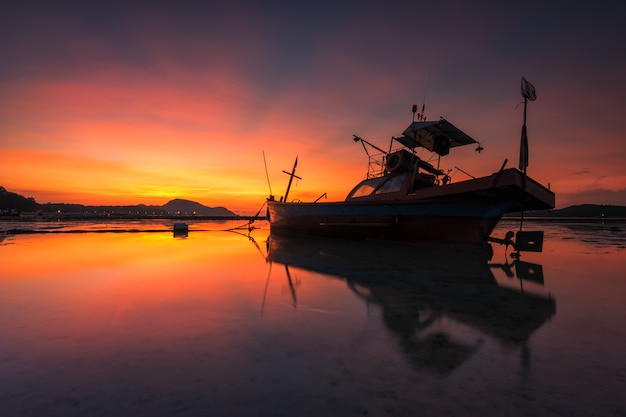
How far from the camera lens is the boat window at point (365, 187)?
778 inches

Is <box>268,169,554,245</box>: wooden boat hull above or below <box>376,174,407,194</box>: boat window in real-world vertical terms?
below

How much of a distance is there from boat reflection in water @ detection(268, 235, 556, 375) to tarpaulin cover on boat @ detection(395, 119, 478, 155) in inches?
345

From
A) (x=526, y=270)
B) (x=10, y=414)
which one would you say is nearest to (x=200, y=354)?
(x=10, y=414)

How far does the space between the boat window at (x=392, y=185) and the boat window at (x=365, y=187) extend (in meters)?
0.77

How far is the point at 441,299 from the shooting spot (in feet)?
21.0

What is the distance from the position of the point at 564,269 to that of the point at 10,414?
13.7 meters

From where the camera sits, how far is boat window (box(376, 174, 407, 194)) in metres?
17.8

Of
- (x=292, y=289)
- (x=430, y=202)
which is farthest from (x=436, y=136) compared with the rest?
(x=292, y=289)

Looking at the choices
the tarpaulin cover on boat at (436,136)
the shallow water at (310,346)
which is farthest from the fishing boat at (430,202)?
the shallow water at (310,346)

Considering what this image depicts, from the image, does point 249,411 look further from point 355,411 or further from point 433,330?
point 433,330

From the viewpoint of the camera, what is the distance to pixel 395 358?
3576mm

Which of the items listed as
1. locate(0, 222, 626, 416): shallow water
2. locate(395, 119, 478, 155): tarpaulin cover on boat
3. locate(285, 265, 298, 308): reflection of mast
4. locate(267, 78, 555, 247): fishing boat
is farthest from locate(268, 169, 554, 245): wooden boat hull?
locate(285, 265, 298, 308): reflection of mast

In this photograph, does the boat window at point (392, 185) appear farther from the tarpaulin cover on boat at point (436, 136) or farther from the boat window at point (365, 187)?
the tarpaulin cover on boat at point (436, 136)

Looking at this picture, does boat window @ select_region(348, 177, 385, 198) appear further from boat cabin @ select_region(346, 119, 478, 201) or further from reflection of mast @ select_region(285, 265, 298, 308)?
reflection of mast @ select_region(285, 265, 298, 308)
